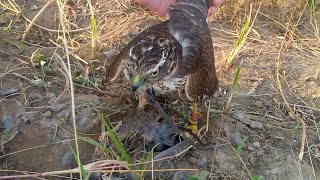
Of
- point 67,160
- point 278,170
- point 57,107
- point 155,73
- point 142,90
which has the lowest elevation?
point 278,170

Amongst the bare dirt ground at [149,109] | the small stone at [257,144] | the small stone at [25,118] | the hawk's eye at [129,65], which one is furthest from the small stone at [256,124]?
the small stone at [25,118]

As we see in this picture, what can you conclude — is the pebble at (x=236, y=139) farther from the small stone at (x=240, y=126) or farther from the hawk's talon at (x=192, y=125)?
the hawk's talon at (x=192, y=125)

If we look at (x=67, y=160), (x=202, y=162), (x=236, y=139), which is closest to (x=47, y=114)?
(x=67, y=160)

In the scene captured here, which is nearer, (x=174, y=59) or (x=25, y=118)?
(x=174, y=59)

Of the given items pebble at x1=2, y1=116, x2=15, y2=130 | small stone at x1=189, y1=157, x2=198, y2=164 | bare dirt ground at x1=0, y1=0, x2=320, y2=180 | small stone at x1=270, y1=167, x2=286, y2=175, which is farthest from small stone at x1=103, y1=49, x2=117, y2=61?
small stone at x1=270, y1=167, x2=286, y2=175

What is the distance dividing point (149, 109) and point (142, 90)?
50 centimetres

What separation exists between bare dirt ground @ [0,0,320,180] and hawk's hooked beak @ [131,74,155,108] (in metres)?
0.12

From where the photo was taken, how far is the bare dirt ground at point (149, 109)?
3.45 m

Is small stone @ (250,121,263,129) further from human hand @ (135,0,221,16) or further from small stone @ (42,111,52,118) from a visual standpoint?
small stone @ (42,111,52,118)

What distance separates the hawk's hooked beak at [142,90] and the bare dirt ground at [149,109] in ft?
0.38

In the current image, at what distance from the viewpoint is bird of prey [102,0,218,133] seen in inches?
124

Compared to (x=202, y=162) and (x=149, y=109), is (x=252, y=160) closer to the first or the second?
(x=202, y=162)

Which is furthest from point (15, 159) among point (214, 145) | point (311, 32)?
point (311, 32)

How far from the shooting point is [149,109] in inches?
150
